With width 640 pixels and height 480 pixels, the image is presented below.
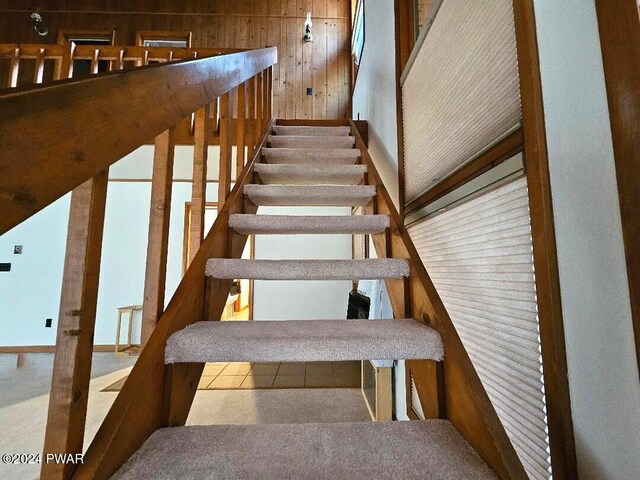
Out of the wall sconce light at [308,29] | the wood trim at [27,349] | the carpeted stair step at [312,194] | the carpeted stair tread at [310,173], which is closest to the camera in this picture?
the carpeted stair step at [312,194]

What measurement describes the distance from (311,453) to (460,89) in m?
1.25

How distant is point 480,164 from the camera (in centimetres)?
100

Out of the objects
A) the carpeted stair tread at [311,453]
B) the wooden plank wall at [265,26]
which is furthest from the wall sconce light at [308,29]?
the carpeted stair tread at [311,453]

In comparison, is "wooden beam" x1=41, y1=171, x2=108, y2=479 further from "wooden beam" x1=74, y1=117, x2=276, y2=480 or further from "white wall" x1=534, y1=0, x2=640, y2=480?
"white wall" x1=534, y1=0, x2=640, y2=480

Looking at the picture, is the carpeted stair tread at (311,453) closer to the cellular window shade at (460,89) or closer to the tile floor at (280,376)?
the cellular window shade at (460,89)

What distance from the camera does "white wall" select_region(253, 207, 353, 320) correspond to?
4.41 m

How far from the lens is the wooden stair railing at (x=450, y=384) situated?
0.62 m

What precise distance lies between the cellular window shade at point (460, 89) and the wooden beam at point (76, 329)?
105 centimetres

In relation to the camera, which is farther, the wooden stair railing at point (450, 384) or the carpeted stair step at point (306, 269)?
the carpeted stair step at point (306, 269)

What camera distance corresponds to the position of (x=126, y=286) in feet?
13.9

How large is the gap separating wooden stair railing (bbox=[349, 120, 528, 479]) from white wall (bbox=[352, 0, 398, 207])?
1034mm

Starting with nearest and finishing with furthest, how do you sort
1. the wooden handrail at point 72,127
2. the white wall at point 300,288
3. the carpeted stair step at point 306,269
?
the wooden handrail at point 72,127, the carpeted stair step at point 306,269, the white wall at point 300,288

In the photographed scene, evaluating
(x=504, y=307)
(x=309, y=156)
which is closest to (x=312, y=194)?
(x=309, y=156)

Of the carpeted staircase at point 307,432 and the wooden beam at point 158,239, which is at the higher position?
the wooden beam at point 158,239
